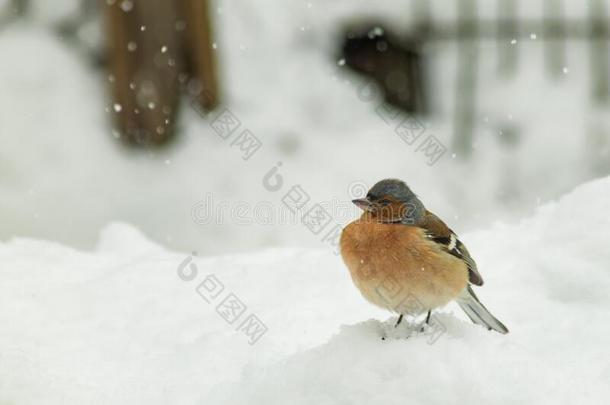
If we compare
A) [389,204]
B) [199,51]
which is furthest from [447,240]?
[199,51]

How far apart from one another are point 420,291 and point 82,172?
5.19 m

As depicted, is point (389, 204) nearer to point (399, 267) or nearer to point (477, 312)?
point (399, 267)

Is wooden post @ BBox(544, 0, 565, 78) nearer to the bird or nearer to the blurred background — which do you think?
the blurred background

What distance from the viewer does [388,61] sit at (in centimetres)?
923

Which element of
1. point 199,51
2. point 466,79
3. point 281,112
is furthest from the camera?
point 466,79

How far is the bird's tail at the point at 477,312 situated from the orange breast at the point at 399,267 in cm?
31

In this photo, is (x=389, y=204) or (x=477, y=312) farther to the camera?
(x=477, y=312)

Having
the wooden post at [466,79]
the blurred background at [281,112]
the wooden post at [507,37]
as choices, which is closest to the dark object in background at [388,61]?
the blurred background at [281,112]

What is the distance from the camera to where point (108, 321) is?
450cm

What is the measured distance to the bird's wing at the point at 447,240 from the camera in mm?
3887

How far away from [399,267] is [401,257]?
44 millimetres

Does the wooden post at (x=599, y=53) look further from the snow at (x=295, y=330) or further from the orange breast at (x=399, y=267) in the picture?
the orange breast at (x=399, y=267)

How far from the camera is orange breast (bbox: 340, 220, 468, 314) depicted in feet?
11.9

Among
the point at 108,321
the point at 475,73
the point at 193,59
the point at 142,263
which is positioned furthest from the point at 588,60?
the point at 108,321
